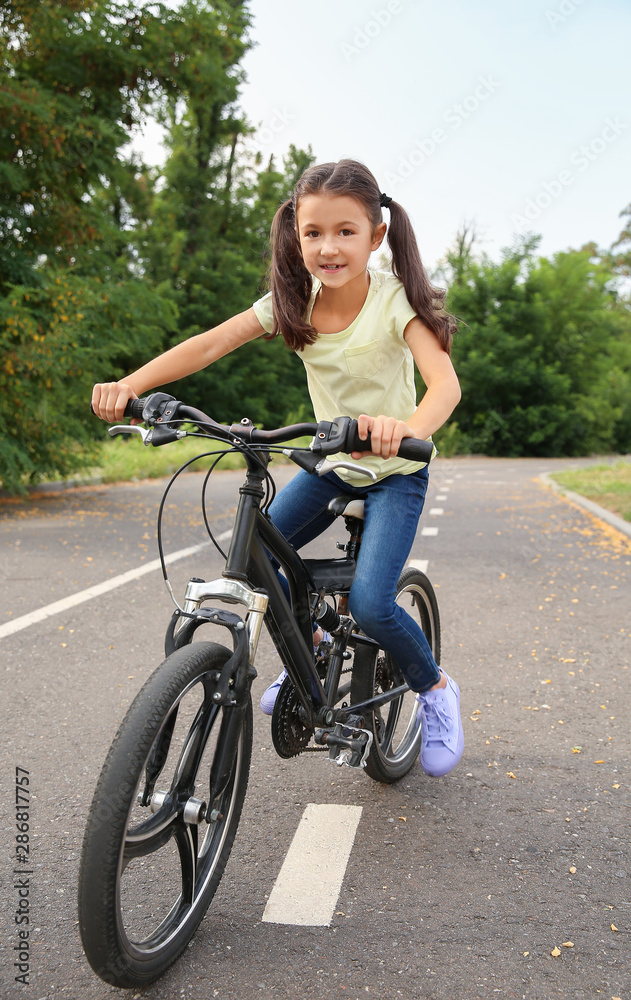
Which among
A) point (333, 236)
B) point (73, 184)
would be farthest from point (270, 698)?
point (73, 184)

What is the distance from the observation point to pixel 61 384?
11648mm

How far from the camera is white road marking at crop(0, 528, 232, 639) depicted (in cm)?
556

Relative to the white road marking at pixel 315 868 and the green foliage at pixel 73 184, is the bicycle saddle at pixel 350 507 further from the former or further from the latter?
the green foliage at pixel 73 184

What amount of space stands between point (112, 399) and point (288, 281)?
77 cm

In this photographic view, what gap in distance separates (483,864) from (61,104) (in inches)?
447

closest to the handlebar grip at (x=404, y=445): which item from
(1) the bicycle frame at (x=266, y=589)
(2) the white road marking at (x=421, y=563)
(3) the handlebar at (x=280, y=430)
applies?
(3) the handlebar at (x=280, y=430)

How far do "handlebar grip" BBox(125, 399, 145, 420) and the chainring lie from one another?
92 centimetres

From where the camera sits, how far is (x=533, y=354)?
39.7 m

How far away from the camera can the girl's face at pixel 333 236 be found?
2.63 meters

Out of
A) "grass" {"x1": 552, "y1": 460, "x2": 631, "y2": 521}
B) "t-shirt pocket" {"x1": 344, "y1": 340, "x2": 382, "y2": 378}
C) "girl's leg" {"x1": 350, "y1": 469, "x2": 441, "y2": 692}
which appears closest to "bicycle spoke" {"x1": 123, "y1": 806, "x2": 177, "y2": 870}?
"girl's leg" {"x1": 350, "y1": 469, "x2": 441, "y2": 692}

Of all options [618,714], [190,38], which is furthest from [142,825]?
[190,38]

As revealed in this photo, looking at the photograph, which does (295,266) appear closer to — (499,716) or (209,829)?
(209,829)

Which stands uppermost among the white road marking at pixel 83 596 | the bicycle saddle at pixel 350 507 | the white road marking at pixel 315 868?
the bicycle saddle at pixel 350 507

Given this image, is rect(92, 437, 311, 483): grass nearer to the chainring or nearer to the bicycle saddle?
the bicycle saddle
